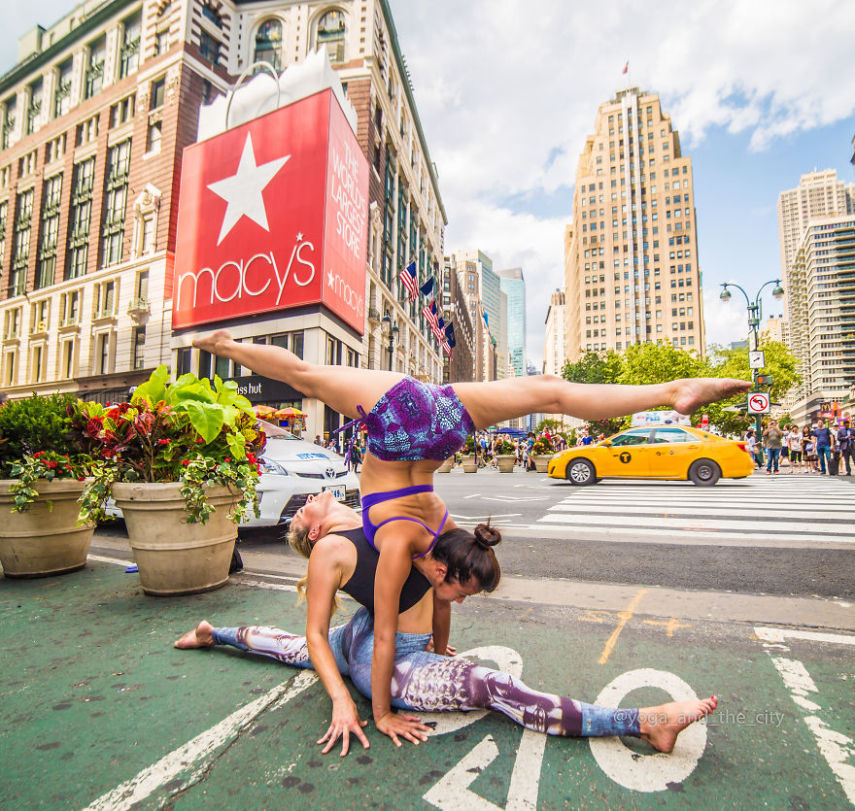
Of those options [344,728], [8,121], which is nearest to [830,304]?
[8,121]

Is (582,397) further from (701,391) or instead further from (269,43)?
(269,43)

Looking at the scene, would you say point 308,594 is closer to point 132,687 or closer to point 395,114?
point 132,687

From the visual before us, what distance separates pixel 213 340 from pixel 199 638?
5.52ft

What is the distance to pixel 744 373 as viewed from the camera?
157ft

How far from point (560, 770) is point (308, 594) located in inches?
46.6

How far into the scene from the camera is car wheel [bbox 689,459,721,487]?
12.8 meters

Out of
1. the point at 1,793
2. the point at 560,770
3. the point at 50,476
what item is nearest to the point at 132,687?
the point at 1,793

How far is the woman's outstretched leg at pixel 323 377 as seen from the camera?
2223 millimetres

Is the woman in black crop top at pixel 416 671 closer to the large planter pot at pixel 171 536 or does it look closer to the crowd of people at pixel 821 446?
the large planter pot at pixel 171 536

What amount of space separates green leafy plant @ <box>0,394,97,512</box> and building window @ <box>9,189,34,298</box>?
47900mm

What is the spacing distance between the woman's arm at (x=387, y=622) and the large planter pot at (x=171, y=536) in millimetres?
2191

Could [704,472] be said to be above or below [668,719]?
above

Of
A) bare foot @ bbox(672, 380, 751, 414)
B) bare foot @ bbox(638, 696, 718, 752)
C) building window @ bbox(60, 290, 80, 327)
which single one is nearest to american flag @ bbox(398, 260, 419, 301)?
building window @ bbox(60, 290, 80, 327)

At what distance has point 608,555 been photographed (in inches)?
212
